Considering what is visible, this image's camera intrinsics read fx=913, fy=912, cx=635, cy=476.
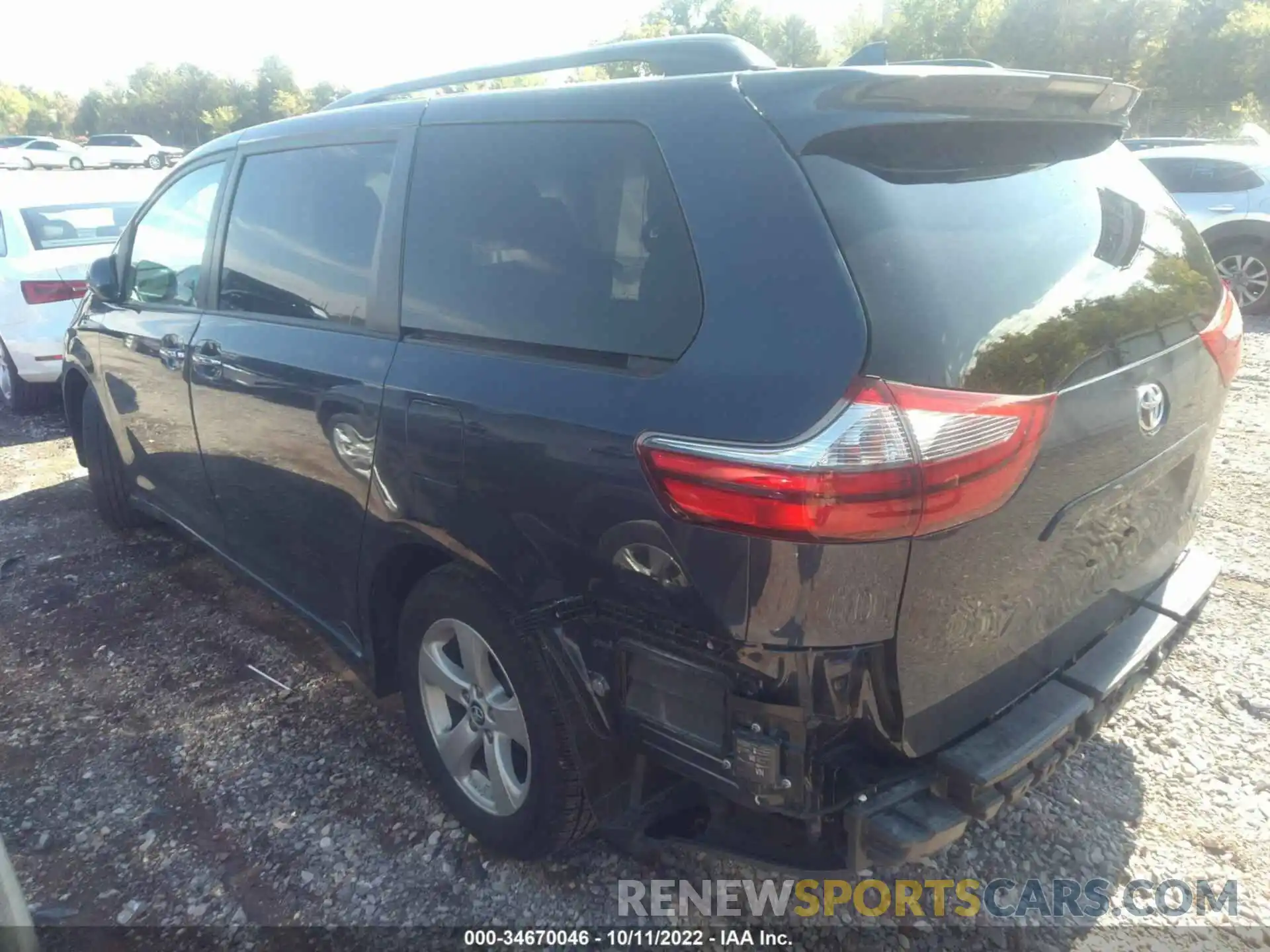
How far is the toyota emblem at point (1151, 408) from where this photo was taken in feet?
6.58

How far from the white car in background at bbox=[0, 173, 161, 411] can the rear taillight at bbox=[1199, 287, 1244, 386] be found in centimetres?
669

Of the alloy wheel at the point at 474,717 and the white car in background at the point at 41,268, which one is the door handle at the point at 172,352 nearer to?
the alloy wheel at the point at 474,717

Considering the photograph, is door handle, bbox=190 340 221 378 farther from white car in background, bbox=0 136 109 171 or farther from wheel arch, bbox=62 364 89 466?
white car in background, bbox=0 136 109 171

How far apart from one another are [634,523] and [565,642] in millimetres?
401

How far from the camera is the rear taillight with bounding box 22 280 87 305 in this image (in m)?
6.55

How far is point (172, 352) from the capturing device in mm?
3545

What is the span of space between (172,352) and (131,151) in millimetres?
42617

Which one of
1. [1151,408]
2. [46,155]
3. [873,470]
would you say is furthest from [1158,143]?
[46,155]

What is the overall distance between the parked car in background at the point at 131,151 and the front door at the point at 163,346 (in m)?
35.4

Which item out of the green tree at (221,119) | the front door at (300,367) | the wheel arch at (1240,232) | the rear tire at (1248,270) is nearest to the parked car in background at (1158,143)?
the wheel arch at (1240,232)

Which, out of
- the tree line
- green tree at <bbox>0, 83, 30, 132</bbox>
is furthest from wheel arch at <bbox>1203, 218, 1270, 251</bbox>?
green tree at <bbox>0, 83, 30, 132</bbox>

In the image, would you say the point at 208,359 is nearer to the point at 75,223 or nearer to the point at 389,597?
the point at 389,597

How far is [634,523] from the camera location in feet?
5.88

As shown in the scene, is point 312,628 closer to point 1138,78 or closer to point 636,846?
point 636,846
